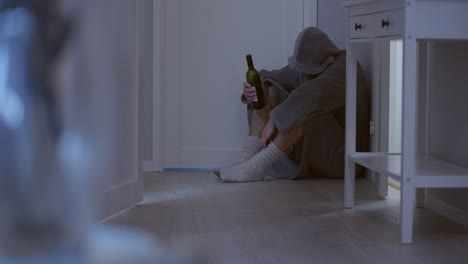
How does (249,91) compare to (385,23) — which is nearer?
(385,23)

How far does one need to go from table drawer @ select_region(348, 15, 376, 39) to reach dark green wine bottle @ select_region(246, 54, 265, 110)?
3.15 ft

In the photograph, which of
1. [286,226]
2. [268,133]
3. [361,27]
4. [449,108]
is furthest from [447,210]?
[268,133]

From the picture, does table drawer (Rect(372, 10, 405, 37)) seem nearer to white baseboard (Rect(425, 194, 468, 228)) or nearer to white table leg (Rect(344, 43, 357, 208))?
white table leg (Rect(344, 43, 357, 208))

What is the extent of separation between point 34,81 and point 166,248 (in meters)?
0.58

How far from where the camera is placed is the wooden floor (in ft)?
6.45

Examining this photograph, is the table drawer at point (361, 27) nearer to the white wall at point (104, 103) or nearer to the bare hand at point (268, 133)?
the white wall at point (104, 103)

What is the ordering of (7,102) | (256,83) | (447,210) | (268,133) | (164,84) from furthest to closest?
(164,84), (256,83), (268,133), (447,210), (7,102)

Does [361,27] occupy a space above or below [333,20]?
below

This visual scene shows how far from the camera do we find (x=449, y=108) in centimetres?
253

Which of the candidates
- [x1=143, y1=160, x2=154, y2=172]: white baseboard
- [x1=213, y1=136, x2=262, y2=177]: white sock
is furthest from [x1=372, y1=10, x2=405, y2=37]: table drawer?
[x1=143, y1=160, x2=154, y2=172]: white baseboard

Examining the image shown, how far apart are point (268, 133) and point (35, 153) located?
6.01ft

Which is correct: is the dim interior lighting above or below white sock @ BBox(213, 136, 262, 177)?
above

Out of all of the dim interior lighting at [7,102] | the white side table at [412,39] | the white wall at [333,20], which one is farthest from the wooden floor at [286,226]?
the white wall at [333,20]

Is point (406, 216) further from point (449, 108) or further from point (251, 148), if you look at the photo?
point (251, 148)
